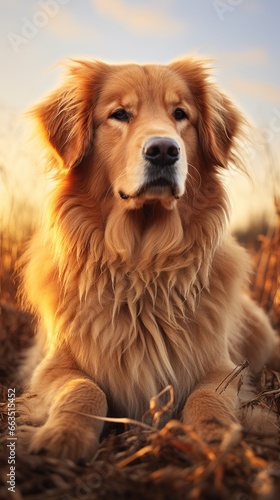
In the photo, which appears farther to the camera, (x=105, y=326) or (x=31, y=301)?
(x=31, y=301)

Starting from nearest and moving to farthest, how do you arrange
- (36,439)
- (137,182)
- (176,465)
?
1. (176,465)
2. (36,439)
3. (137,182)

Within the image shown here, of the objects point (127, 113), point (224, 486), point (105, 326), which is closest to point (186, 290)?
point (105, 326)

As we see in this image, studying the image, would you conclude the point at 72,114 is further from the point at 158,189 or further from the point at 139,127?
the point at 158,189

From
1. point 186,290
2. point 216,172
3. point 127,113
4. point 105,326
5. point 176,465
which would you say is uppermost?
point 127,113

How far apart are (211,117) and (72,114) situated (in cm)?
84

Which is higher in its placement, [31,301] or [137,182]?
[137,182]

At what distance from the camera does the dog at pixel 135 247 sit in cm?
276

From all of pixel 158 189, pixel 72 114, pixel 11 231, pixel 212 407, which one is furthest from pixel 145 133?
pixel 11 231

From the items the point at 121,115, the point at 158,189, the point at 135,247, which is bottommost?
the point at 135,247

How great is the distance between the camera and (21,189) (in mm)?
4668

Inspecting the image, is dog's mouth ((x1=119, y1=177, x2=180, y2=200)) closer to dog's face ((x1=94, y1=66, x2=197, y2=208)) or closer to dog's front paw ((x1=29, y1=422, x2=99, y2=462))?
dog's face ((x1=94, y1=66, x2=197, y2=208))

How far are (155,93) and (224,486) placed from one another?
2179 millimetres

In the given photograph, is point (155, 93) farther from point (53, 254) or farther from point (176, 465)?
point (176, 465)

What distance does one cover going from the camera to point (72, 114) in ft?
10.6
